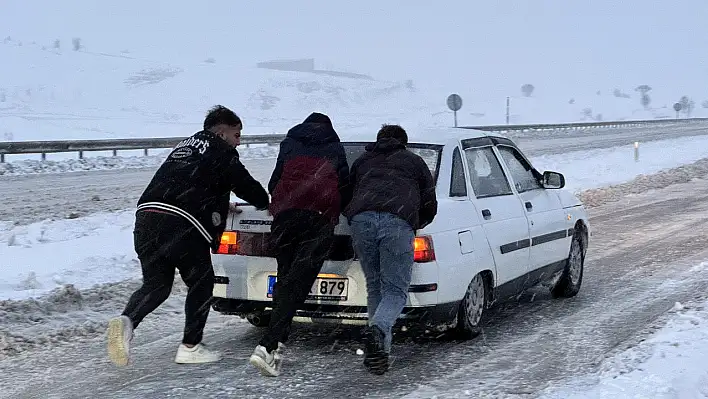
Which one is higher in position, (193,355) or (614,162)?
(614,162)

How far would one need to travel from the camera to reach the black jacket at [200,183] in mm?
5516

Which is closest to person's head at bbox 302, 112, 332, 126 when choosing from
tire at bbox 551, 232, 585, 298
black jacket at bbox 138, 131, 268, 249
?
black jacket at bbox 138, 131, 268, 249

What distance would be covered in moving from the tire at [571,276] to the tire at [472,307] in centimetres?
181

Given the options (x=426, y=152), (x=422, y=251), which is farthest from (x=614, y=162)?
(x=422, y=251)

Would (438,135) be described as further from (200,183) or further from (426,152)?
(200,183)

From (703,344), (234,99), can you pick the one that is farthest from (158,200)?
(234,99)

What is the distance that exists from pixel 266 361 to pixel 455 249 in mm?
1559

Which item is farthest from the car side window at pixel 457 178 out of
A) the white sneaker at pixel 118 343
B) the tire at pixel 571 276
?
the white sneaker at pixel 118 343

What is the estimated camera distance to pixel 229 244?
6148 millimetres

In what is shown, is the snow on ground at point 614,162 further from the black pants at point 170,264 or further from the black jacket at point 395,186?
the black pants at point 170,264

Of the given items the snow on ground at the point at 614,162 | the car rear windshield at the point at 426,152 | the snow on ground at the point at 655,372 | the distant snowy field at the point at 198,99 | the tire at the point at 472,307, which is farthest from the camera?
the distant snowy field at the point at 198,99

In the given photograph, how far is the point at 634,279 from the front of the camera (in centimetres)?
895

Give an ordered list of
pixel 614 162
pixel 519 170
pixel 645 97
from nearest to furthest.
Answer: pixel 519 170, pixel 614 162, pixel 645 97

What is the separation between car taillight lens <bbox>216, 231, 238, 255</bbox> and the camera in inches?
241
